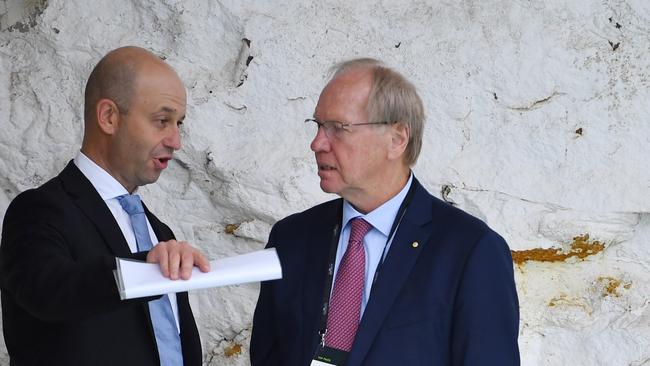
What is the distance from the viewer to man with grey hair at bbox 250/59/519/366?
2178mm

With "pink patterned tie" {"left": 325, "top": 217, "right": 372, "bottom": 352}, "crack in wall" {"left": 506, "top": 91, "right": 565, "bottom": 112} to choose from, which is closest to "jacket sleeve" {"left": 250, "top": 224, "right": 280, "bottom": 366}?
"pink patterned tie" {"left": 325, "top": 217, "right": 372, "bottom": 352}

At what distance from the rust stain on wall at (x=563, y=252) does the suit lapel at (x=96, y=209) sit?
54.3 inches

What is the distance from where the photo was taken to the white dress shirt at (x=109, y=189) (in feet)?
7.95

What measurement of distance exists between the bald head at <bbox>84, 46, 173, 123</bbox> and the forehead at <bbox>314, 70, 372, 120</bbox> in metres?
0.45

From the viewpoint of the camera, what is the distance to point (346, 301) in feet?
7.48

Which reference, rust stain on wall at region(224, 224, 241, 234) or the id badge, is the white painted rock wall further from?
the id badge

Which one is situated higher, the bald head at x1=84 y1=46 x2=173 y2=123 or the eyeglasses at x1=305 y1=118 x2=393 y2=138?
the bald head at x1=84 y1=46 x2=173 y2=123

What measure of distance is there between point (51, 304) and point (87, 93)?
73 centimetres

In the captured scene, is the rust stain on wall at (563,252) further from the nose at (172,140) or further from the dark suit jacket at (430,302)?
the nose at (172,140)

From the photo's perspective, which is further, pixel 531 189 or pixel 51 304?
pixel 531 189

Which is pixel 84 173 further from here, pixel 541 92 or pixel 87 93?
pixel 541 92

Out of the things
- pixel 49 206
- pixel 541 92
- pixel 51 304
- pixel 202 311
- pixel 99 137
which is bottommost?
pixel 202 311

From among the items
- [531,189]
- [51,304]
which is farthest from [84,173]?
[531,189]

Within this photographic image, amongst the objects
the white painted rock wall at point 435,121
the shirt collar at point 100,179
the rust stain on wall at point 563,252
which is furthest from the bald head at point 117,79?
the rust stain on wall at point 563,252
